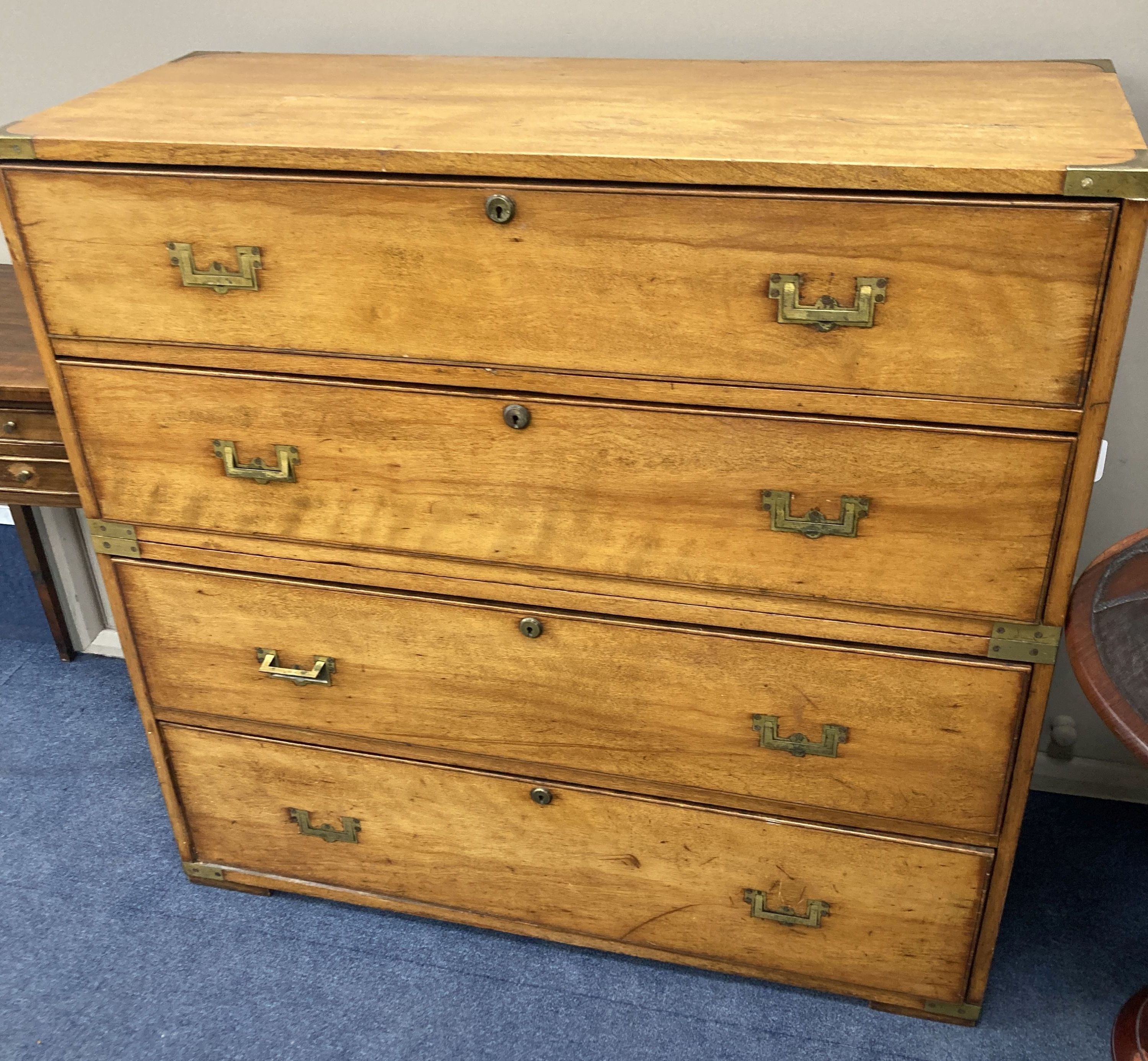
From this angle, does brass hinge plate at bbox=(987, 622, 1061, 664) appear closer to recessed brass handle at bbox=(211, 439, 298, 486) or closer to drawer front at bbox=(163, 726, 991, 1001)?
drawer front at bbox=(163, 726, 991, 1001)

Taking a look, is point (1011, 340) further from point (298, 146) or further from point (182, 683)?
point (182, 683)

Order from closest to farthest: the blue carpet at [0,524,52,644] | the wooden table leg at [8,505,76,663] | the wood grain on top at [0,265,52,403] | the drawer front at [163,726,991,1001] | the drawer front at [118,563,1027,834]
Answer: the drawer front at [118,563,1027,834] < the drawer front at [163,726,991,1001] < the wood grain on top at [0,265,52,403] < the wooden table leg at [8,505,76,663] < the blue carpet at [0,524,52,644]

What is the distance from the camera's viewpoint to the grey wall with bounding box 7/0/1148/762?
1691 millimetres

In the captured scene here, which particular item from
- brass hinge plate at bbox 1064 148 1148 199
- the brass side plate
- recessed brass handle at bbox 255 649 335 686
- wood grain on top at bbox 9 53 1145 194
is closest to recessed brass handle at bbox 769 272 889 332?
wood grain on top at bbox 9 53 1145 194

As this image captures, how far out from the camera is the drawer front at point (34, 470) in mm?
1948

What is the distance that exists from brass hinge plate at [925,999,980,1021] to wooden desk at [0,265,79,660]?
5.19ft

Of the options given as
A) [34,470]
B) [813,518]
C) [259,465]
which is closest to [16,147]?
[259,465]

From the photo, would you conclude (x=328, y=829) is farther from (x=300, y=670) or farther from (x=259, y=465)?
(x=259, y=465)

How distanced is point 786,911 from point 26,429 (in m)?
1.44

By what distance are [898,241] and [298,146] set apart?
685 mm

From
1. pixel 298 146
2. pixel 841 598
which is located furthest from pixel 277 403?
pixel 841 598

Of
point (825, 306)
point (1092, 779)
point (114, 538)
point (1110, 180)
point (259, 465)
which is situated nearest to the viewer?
point (1110, 180)

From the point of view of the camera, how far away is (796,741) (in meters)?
1.59

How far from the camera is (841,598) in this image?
1.47 metres
